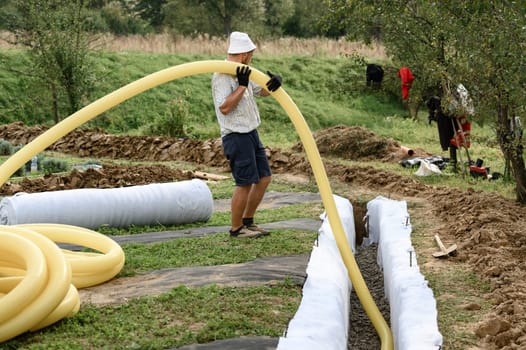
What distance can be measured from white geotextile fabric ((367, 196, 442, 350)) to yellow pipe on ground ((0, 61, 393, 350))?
0.58 feet

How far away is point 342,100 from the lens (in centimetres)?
2519

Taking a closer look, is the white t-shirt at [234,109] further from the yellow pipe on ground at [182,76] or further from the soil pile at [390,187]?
the soil pile at [390,187]

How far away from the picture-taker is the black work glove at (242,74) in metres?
6.45

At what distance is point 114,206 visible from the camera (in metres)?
8.02

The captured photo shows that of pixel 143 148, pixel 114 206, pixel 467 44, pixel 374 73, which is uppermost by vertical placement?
pixel 467 44

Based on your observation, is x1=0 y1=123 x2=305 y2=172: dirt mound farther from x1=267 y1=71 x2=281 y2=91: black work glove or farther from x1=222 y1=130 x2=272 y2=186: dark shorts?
x1=267 y1=71 x2=281 y2=91: black work glove

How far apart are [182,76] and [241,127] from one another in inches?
39.1

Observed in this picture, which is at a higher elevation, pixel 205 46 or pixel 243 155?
pixel 243 155

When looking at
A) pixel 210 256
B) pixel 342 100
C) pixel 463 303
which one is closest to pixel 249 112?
pixel 210 256

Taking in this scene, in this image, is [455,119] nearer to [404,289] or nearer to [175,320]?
[404,289]

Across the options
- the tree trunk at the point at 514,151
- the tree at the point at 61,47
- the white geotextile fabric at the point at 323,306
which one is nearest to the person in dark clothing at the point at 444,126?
the tree trunk at the point at 514,151

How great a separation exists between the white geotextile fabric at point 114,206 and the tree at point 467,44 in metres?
3.42

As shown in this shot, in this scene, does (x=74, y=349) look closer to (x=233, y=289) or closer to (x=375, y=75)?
(x=233, y=289)

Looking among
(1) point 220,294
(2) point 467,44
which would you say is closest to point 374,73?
(2) point 467,44
